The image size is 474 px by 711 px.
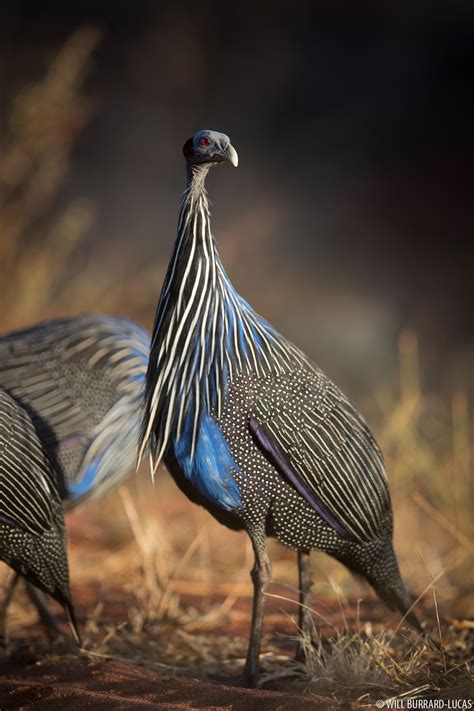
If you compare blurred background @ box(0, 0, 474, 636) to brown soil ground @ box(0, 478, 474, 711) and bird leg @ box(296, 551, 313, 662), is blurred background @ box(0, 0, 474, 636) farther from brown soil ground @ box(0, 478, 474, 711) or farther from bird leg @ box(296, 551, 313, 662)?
bird leg @ box(296, 551, 313, 662)

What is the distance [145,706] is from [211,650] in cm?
106

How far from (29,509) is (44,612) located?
0.93m

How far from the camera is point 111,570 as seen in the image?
4.84 metres

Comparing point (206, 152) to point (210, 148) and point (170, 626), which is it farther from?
point (170, 626)

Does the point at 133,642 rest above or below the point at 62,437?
below

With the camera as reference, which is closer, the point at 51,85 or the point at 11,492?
the point at 11,492

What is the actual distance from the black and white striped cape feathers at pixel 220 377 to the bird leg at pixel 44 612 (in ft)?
4.02

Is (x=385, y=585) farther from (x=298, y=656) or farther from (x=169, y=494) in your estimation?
(x=169, y=494)

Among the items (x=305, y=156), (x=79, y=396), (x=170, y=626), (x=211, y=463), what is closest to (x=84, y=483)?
(x=79, y=396)

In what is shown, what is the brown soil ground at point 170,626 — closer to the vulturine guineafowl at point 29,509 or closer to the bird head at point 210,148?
the vulturine guineafowl at point 29,509

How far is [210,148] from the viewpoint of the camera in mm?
3045

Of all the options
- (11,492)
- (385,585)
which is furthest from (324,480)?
(11,492)

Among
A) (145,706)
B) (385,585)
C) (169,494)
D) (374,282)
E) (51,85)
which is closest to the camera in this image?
(145,706)

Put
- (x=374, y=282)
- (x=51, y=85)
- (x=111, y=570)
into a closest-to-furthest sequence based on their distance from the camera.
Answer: (x=111, y=570) → (x=51, y=85) → (x=374, y=282)
